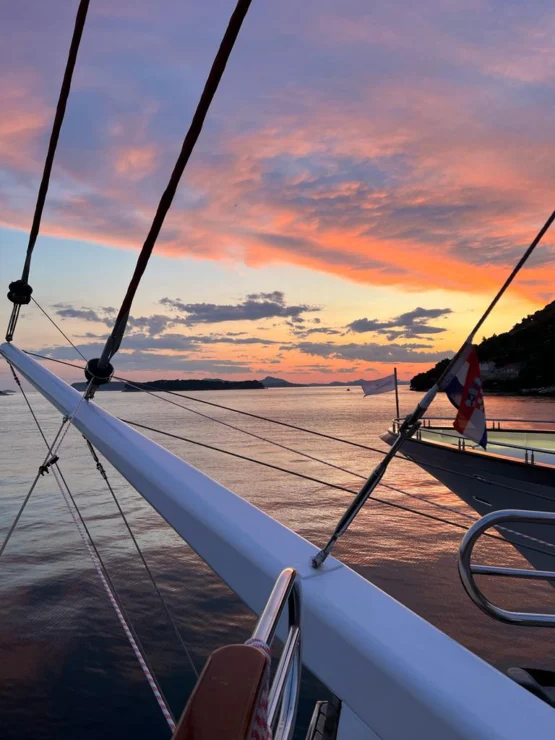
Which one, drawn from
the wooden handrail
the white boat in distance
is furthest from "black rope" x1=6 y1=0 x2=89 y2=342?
the wooden handrail

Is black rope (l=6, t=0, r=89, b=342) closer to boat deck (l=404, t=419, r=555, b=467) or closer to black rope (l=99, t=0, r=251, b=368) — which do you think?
black rope (l=99, t=0, r=251, b=368)

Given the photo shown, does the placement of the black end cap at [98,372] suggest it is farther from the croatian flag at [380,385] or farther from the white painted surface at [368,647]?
the croatian flag at [380,385]

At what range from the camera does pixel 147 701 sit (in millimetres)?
9883

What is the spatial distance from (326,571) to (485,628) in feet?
40.9

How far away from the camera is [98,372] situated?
5863 millimetres

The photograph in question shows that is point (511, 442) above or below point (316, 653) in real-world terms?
below

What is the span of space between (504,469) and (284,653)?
402 inches

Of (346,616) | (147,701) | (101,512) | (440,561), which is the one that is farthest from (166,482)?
(101,512)

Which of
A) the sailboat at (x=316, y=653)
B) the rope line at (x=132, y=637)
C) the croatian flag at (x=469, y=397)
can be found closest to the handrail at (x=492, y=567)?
the sailboat at (x=316, y=653)

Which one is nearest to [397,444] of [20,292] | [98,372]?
[98,372]

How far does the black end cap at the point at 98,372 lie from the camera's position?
19.2ft

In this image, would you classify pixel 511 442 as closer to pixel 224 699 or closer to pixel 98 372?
pixel 98 372

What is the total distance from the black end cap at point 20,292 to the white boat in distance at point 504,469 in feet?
24.6

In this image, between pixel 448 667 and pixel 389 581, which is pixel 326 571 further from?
pixel 389 581
